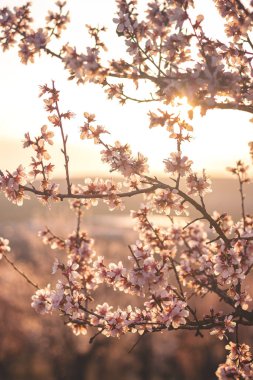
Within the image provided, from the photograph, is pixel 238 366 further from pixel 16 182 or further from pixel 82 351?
pixel 82 351

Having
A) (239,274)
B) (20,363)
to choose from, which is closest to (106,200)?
(239,274)

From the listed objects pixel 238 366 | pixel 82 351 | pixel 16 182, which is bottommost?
pixel 238 366

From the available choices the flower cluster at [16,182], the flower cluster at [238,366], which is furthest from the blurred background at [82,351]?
the flower cluster at [16,182]

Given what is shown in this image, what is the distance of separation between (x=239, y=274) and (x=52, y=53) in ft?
10.2

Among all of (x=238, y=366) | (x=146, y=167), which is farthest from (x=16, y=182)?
(x=238, y=366)

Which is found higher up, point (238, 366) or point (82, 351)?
point (82, 351)

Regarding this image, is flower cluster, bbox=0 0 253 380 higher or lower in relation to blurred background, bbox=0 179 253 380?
lower

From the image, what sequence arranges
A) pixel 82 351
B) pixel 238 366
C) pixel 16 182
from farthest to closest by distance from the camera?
pixel 82 351 → pixel 238 366 → pixel 16 182

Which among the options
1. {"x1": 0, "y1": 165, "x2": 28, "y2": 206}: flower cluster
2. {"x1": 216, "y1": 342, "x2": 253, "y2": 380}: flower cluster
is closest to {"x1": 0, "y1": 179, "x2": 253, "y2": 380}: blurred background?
{"x1": 216, "y1": 342, "x2": 253, "y2": 380}: flower cluster

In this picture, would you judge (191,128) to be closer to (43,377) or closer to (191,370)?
(43,377)

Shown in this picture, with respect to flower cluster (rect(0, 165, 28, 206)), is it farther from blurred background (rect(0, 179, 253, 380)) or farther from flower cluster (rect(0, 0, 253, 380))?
blurred background (rect(0, 179, 253, 380))

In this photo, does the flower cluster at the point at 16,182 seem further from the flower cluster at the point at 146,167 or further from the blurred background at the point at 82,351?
the blurred background at the point at 82,351

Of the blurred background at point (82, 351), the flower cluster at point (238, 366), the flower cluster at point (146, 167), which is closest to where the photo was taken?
the flower cluster at point (146, 167)

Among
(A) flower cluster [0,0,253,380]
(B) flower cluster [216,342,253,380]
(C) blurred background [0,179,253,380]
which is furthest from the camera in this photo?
(C) blurred background [0,179,253,380]
